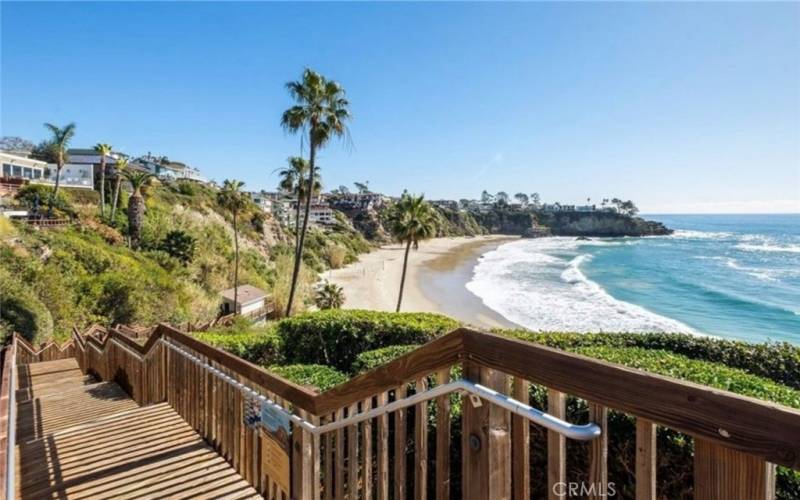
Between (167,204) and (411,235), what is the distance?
2557cm

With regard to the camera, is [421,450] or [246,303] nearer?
[421,450]

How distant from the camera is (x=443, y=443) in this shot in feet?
5.11

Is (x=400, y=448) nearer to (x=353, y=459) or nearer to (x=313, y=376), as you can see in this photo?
(x=353, y=459)

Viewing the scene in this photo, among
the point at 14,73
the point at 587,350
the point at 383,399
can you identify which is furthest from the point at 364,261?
the point at 383,399

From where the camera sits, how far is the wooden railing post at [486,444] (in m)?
1.35

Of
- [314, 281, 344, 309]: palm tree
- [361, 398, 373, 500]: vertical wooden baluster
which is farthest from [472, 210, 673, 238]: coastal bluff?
[361, 398, 373, 500]: vertical wooden baluster

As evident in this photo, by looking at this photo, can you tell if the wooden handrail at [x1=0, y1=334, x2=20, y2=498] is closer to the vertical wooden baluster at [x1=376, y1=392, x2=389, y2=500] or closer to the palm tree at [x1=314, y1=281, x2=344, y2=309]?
the vertical wooden baluster at [x1=376, y1=392, x2=389, y2=500]

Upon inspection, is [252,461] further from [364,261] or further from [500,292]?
[364,261]

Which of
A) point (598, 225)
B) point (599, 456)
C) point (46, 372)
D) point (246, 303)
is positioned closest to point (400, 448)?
point (599, 456)

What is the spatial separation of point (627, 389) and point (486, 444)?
1.73ft

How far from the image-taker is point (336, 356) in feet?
32.7

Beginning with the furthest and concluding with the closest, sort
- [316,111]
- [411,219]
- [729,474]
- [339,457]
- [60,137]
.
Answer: [60,137] → [411,219] → [316,111] → [339,457] → [729,474]

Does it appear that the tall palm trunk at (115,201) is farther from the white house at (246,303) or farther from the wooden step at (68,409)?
the wooden step at (68,409)

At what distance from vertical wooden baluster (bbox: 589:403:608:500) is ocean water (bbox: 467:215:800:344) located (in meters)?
20.3
